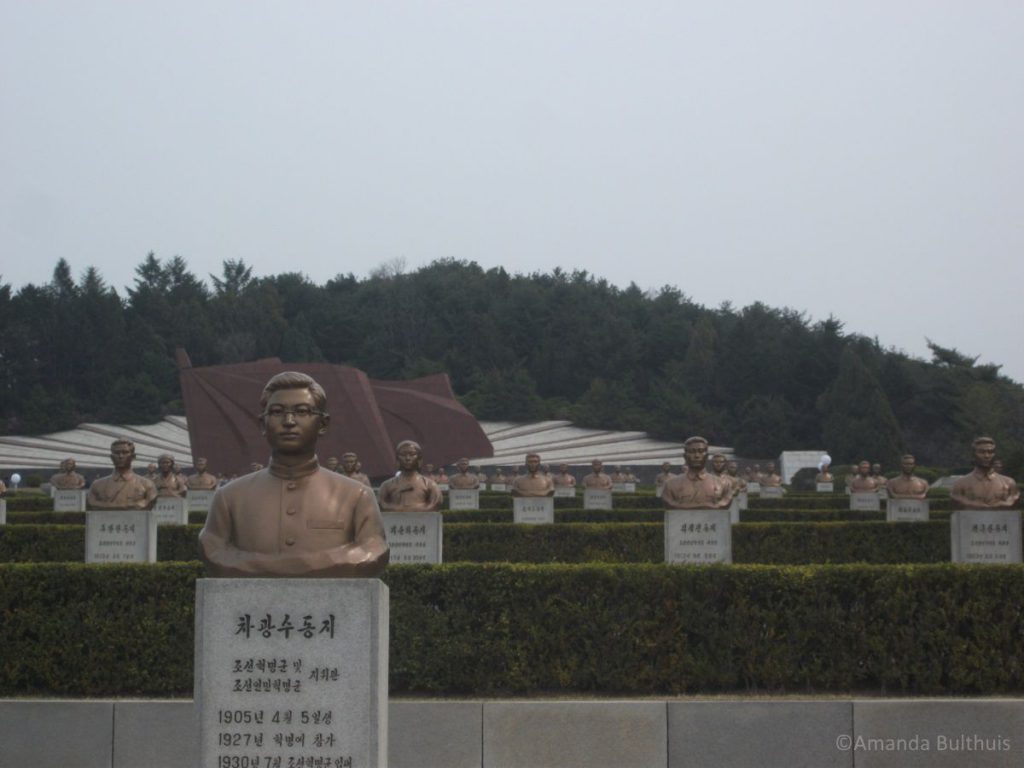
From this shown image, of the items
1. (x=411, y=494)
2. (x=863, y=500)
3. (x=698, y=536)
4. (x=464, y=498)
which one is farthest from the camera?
(x=863, y=500)

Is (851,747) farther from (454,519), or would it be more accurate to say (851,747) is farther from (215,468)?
(215,468)

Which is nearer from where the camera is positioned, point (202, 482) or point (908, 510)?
point (908, 510)

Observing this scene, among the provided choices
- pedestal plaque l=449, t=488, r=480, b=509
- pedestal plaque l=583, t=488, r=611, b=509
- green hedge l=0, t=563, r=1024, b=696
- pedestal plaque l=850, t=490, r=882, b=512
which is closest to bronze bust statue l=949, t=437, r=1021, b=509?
green hedge l=0, t=563, r=1024, b=696

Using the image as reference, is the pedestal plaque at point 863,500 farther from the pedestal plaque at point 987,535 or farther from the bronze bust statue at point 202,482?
the pedestal plaque at point 987,535

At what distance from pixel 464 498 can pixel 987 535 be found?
9.97 meters

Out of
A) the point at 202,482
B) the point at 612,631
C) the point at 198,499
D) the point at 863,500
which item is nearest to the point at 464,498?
the point at 198,499

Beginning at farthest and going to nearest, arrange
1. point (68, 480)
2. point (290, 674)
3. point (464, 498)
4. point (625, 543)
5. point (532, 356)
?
point (532, 356) < point (68, 480) < point (464, 498) < point (625, 543) < point (290, 674)

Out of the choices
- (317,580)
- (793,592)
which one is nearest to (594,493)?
(793,592)

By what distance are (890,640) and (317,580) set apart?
156 inches

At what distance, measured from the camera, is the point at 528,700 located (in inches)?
283

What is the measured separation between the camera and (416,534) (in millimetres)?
11156

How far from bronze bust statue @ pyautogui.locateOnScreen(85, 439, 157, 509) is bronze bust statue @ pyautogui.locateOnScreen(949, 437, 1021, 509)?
23.3 ft

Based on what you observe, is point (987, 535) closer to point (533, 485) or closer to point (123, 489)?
point (533, 485)

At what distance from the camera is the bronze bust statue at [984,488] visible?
37.6 feet
